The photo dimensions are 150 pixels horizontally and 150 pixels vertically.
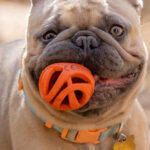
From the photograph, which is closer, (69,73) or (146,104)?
(69,73)

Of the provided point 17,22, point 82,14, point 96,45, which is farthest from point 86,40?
point 17,22

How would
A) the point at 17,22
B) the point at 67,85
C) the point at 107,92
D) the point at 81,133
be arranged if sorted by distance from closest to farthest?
the point at 67,85 → the point at 107,92 → the point at 81,133 → the point at 17,22

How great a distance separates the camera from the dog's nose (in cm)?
164

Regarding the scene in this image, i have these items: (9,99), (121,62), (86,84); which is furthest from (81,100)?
(9,99)

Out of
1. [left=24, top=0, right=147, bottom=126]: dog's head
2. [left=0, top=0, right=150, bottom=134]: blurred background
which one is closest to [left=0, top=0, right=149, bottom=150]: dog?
[left=24, top=0, right=147, bottom=126]: dog's head

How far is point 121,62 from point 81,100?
0.25 meters

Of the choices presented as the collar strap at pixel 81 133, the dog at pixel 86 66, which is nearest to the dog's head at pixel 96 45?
the dog at pixel 86 66

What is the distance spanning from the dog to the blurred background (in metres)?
1.31

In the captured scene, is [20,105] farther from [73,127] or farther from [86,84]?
[86,84]

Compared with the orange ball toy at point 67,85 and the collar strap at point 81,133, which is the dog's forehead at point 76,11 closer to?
the orange ball toy at point 67,85

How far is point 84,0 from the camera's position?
1792 millimetres

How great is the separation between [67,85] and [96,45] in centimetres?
23

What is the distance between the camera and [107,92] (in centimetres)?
169

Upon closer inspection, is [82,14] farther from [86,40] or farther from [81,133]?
[81,133]
